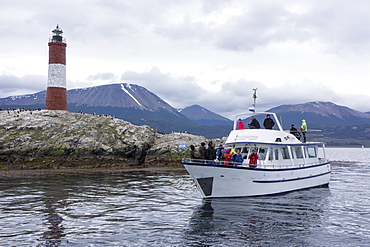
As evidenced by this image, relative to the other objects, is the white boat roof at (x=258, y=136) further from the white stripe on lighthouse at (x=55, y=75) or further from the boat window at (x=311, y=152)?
the white stripe on lighthouse at (x=55, y=75)

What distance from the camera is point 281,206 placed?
64.3ft

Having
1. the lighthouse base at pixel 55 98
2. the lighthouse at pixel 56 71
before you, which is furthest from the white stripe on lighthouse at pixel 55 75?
the lighthouse base at pixel 55 98

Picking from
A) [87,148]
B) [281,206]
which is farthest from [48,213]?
[87,148]

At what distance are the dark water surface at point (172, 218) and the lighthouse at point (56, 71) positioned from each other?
35.1 meters

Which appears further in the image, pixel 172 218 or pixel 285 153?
pixel 285 153

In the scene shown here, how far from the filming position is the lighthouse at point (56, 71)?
57906mm

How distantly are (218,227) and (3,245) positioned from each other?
329 inches

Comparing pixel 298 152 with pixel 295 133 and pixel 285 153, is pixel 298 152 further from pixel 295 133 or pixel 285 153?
pixel 285 153

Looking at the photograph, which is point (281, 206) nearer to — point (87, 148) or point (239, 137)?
point (239, 137)

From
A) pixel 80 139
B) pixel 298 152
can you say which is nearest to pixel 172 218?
pixel 298 152

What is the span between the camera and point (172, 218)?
16547 millimetres

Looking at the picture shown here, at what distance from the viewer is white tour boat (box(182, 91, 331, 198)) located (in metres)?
19.9

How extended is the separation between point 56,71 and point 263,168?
46.6 metres

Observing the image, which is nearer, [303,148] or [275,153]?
[275,153]
